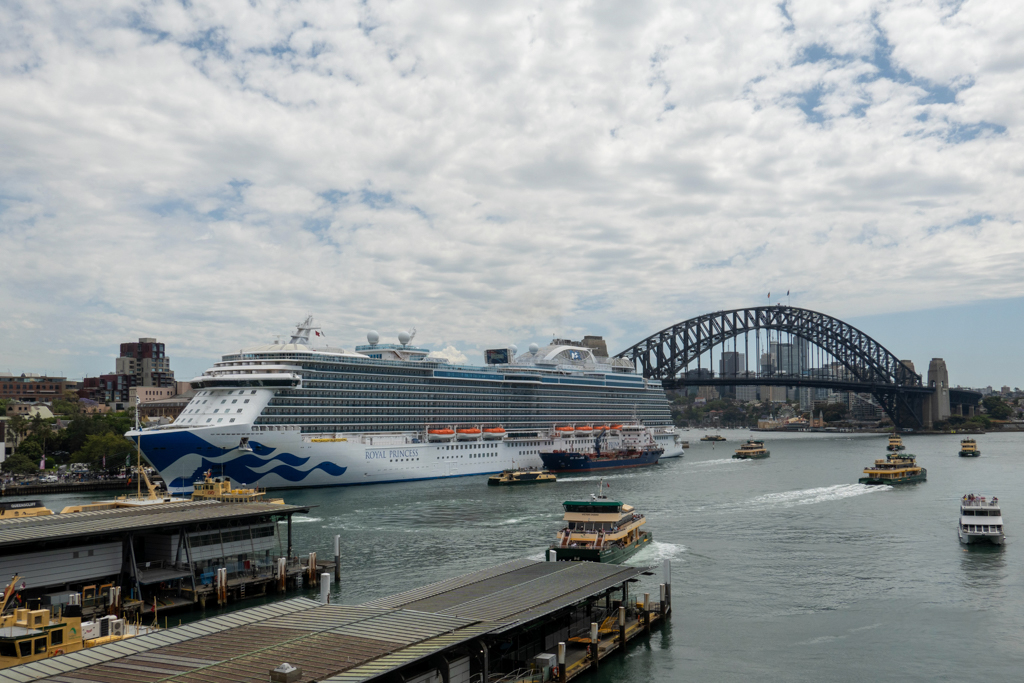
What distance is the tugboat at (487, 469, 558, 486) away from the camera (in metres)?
80.7

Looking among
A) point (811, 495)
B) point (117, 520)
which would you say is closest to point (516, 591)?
point (117, 520)

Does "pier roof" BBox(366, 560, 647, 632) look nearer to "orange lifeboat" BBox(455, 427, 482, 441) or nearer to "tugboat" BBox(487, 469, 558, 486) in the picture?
"tugboat" BBox(487, 469, 558, 486)

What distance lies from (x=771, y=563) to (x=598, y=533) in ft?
27.5

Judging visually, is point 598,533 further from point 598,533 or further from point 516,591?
point 516,591

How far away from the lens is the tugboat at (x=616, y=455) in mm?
97250

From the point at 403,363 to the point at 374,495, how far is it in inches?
937

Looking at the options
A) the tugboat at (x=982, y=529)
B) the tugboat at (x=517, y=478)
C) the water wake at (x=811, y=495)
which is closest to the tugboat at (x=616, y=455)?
the tugboat at (x=517, y=478)

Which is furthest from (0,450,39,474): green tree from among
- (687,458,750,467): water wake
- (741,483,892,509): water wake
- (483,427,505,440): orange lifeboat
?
(687,458,750,467): water wake

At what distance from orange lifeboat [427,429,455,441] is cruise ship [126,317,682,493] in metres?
0.15

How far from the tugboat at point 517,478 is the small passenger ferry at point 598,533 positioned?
37694 mm

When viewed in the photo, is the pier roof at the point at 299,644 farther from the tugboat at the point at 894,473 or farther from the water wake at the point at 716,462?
the water wake at the point at 716,462

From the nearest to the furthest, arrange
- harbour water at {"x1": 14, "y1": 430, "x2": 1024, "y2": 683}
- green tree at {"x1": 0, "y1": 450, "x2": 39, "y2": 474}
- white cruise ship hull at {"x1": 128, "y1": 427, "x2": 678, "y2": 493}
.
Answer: harbour water at {"x1": 14, "y1": 430, "x2": 1024, "y2": 683}, white cruise ship hull at {"x1": 128, "y1": 427, "x2": 678, "y2": 493}, green tree at {"x1": 0, "y1": 450, "x2": 39, "y2": 474}

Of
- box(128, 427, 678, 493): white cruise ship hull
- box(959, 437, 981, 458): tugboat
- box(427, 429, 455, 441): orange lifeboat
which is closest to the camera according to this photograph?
box(128, 427, 678, 493): white cruise ship hull

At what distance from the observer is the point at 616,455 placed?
348ft
